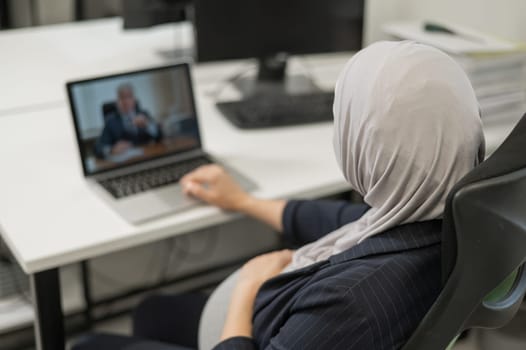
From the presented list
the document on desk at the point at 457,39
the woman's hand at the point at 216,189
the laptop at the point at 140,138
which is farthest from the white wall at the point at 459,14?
the woman's hand at the point at 216,189

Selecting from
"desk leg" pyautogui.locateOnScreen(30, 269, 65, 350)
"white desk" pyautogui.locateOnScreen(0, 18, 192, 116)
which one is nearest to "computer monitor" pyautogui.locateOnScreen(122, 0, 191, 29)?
"white desk" pyautogui.locateOnScreen(0, 18, 192, 116)

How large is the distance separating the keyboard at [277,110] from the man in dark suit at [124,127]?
0.33 meters

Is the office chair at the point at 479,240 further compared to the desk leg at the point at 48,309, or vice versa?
the desk leg at the point at 48,309

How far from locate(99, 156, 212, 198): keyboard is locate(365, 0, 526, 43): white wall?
95 centimetres

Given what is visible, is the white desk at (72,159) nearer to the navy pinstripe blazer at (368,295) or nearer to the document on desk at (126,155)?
the document on desk at (126,155)

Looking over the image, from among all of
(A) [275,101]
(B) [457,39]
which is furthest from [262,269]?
(B) [457,39]

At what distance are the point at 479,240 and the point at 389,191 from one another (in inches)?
7.4

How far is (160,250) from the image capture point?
2414 mm

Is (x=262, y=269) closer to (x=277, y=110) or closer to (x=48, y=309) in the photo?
(x=48, y=309)

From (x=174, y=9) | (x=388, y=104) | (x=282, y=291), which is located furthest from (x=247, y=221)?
(x=388, y=104)

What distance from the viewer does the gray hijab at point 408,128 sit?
0.93 metres

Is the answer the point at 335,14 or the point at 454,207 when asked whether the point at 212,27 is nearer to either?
the point at 335,14

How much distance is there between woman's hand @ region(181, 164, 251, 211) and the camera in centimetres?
146

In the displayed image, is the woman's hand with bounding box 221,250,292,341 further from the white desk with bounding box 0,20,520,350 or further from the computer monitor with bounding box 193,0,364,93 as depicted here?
the computer monitor with bounding box 193,0,364,93
